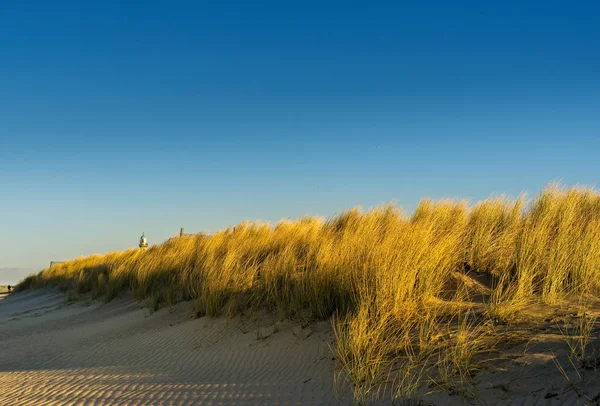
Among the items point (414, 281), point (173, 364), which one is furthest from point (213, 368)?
point (414, 281)

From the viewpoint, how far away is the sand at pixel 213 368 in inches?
120

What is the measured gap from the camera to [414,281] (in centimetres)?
471

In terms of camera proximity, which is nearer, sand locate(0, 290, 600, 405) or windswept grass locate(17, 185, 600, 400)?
sand locate(0, 290, 600, 405)

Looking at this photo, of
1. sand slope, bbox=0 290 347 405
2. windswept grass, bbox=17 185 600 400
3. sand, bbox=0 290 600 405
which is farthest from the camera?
sand slope, bbox=0 290 347 405

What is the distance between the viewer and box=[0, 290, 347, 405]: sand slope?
3.91 metres

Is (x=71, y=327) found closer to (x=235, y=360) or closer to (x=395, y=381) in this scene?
(x=235, y=360)

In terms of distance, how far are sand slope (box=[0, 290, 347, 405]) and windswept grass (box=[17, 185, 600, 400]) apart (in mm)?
337

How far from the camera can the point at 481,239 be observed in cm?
643

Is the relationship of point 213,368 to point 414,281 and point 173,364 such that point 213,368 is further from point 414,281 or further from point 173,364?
point 414,281

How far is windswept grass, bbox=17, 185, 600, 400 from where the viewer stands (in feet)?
12.0

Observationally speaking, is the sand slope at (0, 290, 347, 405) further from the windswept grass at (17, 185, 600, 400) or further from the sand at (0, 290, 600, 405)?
the windswept grass at (17, 185, 600, 400)

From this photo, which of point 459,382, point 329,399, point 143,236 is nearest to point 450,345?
point 459,382

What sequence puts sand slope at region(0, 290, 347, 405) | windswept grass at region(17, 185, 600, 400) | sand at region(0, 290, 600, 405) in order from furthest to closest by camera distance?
sand slope at region(0, 290, 347, 405)
windswept grass at region(17, 185, 600, 400)
sand at region(0, 290, 600, 405)

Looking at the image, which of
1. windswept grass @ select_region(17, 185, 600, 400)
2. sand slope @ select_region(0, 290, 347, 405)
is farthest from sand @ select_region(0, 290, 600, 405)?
windswept grass @ select_region(17, 185, 600, 400)
